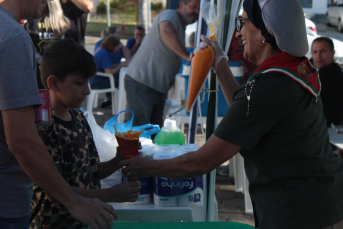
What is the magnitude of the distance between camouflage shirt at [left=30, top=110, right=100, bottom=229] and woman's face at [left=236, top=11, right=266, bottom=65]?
812 mm

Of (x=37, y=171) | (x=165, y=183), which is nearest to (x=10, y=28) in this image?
(x=37, y=171)

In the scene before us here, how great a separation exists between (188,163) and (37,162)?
0.64 metres

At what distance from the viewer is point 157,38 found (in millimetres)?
3537

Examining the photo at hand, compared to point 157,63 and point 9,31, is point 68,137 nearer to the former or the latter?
point 9,31

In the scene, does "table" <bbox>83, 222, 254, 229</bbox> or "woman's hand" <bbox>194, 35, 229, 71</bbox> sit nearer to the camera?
"table" <bbox>83, 222, 254, 229</bbox>

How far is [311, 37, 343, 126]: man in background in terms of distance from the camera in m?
3.84

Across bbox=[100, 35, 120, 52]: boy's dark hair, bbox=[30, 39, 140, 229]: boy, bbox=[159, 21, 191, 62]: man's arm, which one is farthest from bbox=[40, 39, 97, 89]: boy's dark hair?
bbox=[100, 35, 120, 52]: boy's dark hair

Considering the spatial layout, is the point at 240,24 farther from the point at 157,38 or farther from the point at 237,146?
the point at 157,38

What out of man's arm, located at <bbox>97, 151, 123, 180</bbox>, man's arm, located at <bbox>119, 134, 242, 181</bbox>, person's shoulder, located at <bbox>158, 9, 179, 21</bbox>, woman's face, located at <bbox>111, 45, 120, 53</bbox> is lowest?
woman's face, located at <bbox>111, 45, 120, 53</bbox>

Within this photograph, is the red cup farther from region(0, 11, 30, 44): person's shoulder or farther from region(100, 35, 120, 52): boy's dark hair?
region(100, 35, 120, 52): boy's dark hair

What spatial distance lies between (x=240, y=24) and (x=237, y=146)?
58cm

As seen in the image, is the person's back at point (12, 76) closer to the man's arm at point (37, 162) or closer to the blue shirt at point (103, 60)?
the man's arm at point (37, 162)

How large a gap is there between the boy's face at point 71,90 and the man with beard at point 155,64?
6.51ft

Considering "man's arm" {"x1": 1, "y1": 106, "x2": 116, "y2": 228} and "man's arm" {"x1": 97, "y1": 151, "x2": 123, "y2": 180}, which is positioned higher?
"man's arm" {"x1": 1, "y1": 106, "x2": 116, "y2": 228}
